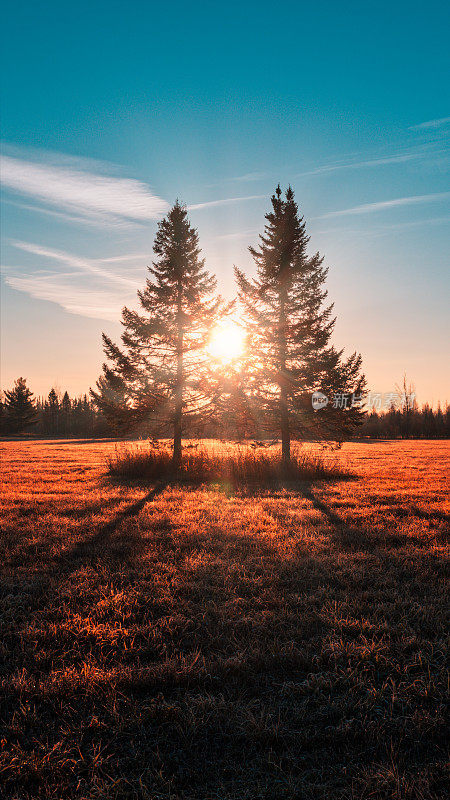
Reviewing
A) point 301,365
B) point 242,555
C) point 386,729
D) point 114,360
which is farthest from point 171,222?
point 386,729

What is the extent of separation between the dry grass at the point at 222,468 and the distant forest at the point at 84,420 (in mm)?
35666

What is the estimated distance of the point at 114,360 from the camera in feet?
50.6

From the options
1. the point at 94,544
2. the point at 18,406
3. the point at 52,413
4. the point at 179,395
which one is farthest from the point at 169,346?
the point at 52,413

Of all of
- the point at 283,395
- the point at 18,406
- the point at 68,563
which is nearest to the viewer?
the point at 68,563

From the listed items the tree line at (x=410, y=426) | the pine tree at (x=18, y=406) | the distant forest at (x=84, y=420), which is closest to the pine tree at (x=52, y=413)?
the distant forest at (x=84, y=420)

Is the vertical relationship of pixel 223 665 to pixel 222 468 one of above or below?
below

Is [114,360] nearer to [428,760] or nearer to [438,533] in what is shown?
[438,533]

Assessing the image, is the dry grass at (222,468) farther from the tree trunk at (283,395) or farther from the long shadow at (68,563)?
the long shadow at (68,563)

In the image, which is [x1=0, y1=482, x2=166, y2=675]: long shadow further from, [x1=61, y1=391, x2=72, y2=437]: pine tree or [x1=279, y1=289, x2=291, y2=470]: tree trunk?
[x1=61, y1=391, x2=72, y2=437]: pine tree

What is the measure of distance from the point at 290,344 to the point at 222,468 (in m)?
5.71

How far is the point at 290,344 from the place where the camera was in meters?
15.8

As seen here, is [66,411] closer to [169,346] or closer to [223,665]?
[169,346]

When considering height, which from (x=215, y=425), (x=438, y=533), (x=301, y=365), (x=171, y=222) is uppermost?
(x=171, y=222)

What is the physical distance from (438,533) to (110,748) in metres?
6.43
